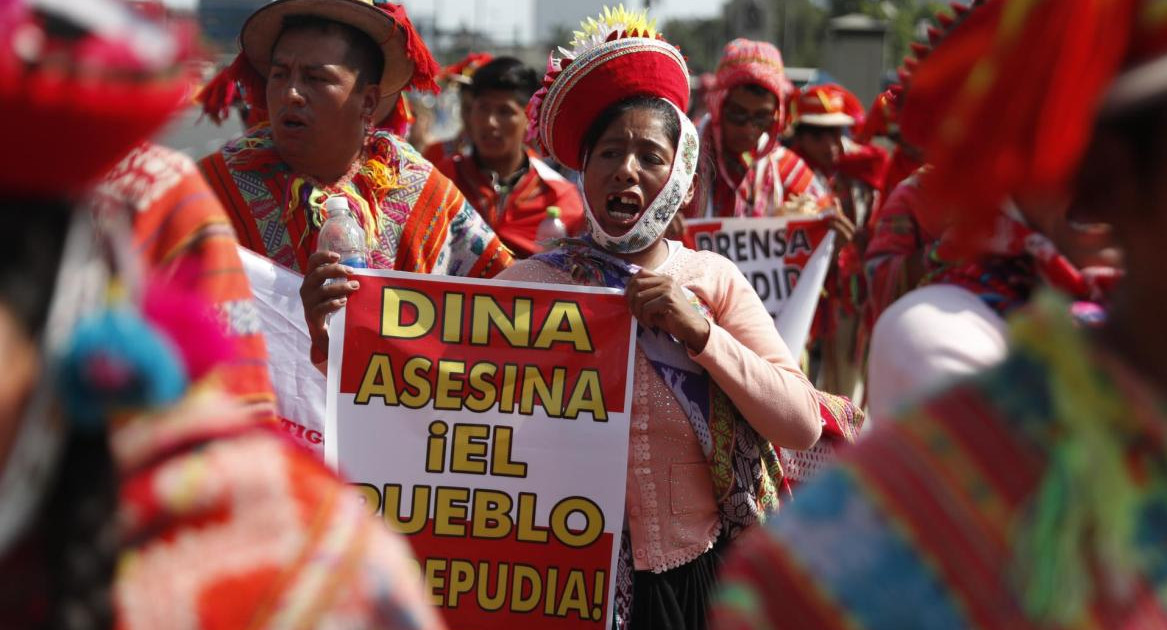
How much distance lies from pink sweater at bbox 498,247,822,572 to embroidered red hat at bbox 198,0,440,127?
62.0 inches

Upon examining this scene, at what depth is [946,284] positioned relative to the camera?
258cm

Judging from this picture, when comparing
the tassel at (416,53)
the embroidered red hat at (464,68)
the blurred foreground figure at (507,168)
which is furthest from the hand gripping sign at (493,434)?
the embroidered red hat at (464,68)

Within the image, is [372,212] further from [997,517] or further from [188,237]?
[997,517]

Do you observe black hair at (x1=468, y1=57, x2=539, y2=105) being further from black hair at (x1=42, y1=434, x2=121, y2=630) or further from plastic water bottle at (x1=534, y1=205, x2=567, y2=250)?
black hair at (x1=42, y1=434, x2=121, y2=630)

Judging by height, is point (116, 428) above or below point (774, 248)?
above

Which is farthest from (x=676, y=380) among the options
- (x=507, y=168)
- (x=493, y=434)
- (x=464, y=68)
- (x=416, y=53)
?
(x=464, y=68)

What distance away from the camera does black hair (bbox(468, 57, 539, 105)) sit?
8898 mm

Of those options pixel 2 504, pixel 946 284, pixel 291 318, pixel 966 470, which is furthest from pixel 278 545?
pixel 291 318

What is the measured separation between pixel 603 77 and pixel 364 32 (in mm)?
1073

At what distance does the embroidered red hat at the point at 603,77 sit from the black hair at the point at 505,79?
168 inches

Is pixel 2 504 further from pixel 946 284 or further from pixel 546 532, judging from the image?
pixel 546 532

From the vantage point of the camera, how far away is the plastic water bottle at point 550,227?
7648 millimetres

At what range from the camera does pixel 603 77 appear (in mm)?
4395

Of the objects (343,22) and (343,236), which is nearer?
(343,236)
